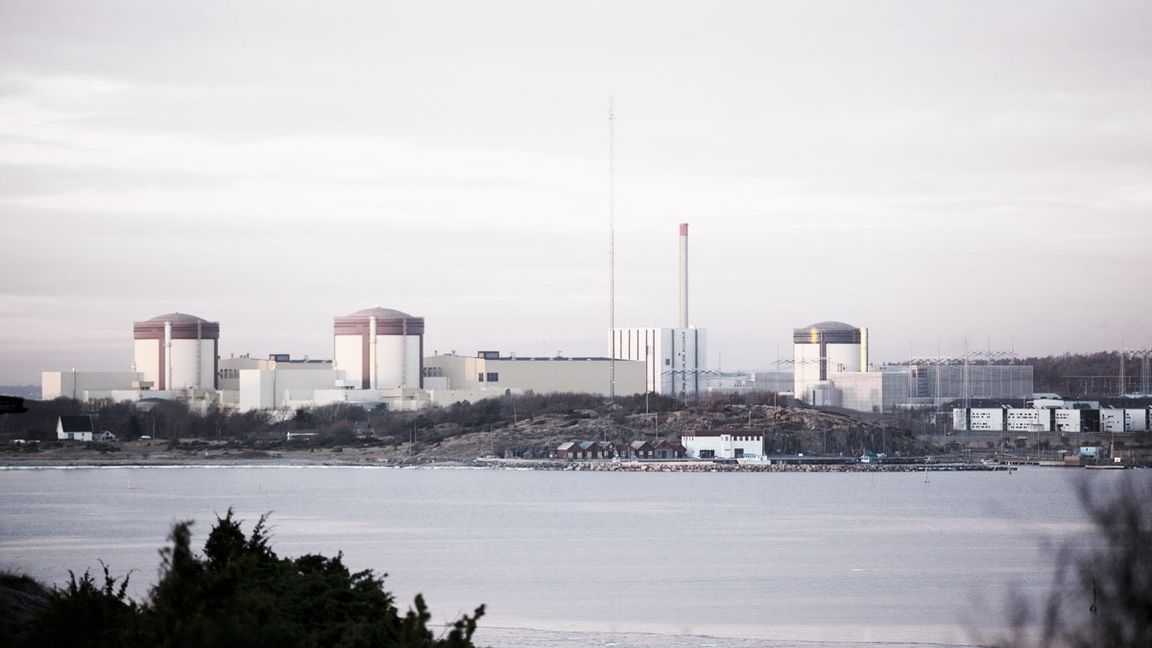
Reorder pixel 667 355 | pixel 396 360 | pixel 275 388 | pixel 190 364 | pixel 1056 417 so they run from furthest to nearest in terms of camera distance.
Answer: pixel 667 355 → pixel 1056 417 → pixel 190 364 → pixel 275 388 → pixel 396 360

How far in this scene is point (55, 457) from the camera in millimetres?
80312

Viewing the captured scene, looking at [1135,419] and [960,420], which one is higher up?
[1135,419]

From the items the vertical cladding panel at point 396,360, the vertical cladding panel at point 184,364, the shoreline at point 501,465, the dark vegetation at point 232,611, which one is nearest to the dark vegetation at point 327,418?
the vertical cladding panel at point 184,364

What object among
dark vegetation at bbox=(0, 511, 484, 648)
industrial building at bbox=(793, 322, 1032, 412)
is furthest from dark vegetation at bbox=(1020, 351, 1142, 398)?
dark vegetation at bbox=(0, 511, 484, 648)

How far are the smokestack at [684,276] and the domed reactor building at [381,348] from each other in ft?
47.9

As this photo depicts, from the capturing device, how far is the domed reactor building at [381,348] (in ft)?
279

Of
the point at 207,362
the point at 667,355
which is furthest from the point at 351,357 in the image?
the point at 667,355

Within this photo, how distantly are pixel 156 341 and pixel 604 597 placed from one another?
6698 centimetres

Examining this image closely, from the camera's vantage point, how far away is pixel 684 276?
292 ft

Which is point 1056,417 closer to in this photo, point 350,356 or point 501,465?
point 501,465

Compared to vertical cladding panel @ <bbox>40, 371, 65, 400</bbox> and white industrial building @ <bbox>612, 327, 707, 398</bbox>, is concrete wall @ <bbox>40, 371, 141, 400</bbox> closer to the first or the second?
vertical cladding panel @ <bbox>40, 371, 65, 400</bbox>

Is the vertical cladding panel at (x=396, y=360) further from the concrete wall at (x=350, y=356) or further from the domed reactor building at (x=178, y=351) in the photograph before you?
the domed reactor building at (x=178, y=351)

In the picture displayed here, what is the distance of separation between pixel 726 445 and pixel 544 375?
14.5m

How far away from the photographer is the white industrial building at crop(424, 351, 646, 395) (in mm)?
89375
